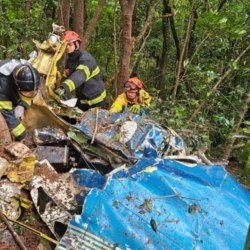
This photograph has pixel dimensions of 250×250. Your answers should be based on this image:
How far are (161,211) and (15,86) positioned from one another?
6.16 feet

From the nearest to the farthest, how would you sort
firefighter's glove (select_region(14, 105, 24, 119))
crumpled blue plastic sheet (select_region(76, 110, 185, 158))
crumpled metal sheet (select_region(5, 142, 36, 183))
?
1. crumpled metal sheet (select_region(5, 142, 36, 183))
2. crumpled blue plastic sheet (select_region(76, 110, 185, 158))
3. firefighter's glove (select_region(14, 105, 24, 119))

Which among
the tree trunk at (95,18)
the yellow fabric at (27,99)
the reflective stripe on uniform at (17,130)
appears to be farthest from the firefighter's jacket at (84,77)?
the reflective stripe on uniform at (17,130)

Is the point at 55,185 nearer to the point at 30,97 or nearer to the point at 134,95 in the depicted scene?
the point at 30,97

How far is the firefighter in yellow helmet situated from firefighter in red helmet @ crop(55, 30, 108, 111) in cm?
24

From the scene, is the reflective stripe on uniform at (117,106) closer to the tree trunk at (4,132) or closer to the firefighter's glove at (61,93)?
the firefighter's glove at (61,93)

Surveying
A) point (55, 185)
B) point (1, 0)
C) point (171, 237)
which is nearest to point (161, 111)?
point (55, 185)

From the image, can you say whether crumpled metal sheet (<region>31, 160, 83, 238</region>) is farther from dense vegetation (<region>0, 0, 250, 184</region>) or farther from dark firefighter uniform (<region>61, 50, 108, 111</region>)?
dense vegetation (<region>0, 0, 250, 184</region>)

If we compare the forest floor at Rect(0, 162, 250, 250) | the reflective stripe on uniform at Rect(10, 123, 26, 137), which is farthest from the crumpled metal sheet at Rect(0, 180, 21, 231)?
the reflective stripe on uniform at Rect(10, 123, 26, 137)

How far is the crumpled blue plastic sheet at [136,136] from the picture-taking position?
4.10m

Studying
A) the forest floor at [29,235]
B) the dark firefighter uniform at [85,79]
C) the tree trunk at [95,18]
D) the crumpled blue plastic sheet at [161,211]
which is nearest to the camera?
the crumpled blue plastic sheet at [161,211]

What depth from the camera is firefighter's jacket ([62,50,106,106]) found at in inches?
202

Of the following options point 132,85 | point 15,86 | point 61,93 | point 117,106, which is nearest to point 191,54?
point 132,85

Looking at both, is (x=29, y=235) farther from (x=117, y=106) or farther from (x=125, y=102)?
(x=125, y=102)

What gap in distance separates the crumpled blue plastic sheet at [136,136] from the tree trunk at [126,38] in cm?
112
